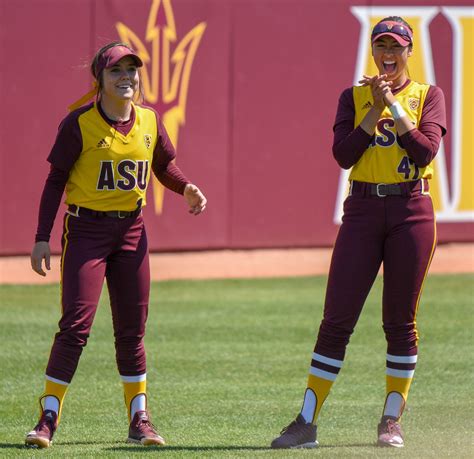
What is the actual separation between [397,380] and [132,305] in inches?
52.6

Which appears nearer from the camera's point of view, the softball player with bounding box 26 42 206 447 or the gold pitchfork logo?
the softball player with bounding box 26 42 206 447


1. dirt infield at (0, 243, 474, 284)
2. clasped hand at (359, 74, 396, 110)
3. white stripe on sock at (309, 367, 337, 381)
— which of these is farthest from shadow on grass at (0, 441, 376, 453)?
dirt infield at (0, 243, 474, 284)

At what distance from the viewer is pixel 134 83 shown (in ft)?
20.7

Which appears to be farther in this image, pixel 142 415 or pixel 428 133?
pixel 142 415

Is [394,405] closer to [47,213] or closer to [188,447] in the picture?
[188,447]

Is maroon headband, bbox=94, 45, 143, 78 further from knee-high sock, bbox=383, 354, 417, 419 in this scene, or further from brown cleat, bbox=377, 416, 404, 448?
brown cleat, bbox=377, 416, 404, 448

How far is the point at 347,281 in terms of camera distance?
20.8 feet

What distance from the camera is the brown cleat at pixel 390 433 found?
6371mm

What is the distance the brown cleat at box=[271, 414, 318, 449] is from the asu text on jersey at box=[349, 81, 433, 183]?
47.3 inches

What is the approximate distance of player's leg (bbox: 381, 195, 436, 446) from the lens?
6.31m

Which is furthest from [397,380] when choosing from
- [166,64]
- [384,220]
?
[166,64]

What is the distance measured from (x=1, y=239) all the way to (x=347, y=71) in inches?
159

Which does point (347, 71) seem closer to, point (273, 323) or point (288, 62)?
point (288, 62)

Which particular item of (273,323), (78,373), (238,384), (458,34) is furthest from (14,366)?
(458,34)
